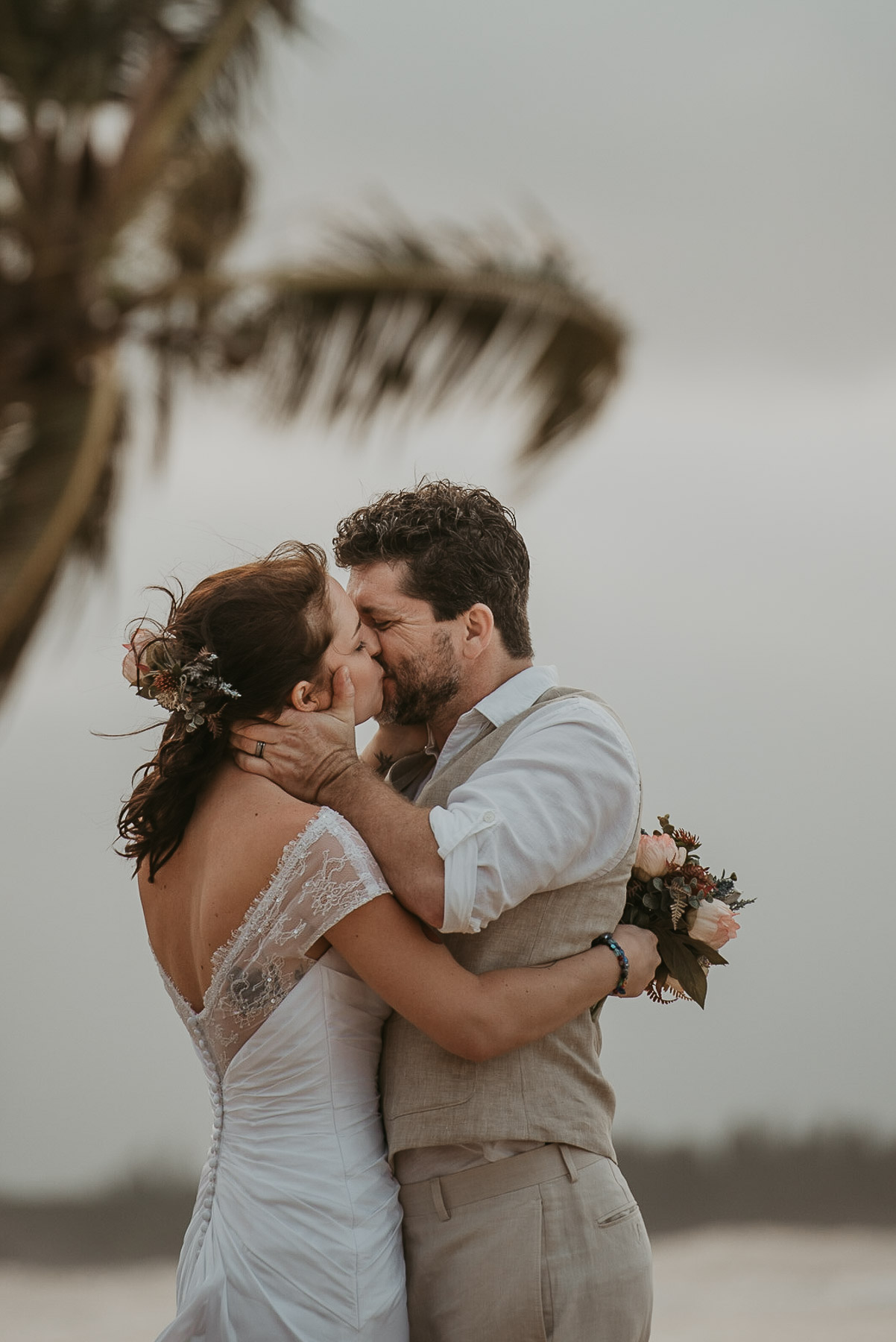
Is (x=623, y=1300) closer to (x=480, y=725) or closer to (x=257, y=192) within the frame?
(x=480, y=725)

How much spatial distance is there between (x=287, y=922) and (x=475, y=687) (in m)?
0.82

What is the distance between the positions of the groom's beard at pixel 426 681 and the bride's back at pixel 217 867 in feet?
1.70

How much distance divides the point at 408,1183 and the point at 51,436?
1690mm

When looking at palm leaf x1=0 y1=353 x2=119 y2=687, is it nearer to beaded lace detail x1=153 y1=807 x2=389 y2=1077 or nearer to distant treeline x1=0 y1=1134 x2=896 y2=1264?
beaded lace detail x1=153 y1=807 x2=389 y2=1077

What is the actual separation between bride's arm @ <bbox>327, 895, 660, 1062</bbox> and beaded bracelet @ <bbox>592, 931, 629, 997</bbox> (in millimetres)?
222

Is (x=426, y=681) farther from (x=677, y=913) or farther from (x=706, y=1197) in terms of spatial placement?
(x=706, y=1197)

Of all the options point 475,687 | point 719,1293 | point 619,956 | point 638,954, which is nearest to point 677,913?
point 638,954

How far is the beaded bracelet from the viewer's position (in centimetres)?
262

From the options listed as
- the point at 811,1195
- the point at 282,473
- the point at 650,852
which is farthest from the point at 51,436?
the point at 811,1195

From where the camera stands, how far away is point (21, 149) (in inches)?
93.7

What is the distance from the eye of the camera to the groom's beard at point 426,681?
113 inches

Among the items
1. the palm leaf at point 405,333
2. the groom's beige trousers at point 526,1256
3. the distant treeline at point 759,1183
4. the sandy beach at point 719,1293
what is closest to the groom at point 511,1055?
the groom's beige trousers at point 526,1256

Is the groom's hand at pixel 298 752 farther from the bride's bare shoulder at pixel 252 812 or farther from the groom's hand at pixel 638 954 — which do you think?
the groom's hand at pixel 638 954

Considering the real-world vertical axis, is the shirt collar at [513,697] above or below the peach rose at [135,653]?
above
